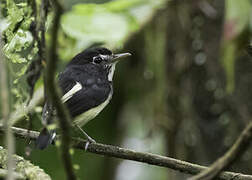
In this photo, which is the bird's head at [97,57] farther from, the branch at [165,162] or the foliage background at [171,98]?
the branch at [165,162]

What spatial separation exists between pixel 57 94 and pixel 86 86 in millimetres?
2394

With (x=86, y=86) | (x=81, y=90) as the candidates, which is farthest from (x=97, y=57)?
(x=81, y=90)

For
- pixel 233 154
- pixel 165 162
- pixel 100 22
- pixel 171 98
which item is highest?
pixel 233 154

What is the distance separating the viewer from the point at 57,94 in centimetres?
151

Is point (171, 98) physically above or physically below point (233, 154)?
below

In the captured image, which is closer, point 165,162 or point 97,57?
point 165,162

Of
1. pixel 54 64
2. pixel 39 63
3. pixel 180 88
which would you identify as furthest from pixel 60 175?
pixel 54 64

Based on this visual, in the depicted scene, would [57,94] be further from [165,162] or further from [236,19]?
[236,19]

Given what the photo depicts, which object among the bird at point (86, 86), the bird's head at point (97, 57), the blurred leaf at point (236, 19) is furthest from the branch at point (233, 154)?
the bird's head at point (97, 57)

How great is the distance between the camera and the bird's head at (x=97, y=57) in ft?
14.5

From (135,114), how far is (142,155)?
114 inches

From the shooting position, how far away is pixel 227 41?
3.56 metres

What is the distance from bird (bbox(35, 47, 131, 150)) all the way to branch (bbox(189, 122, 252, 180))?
4.47ft

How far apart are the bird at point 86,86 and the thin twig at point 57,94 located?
1289 millimetres
